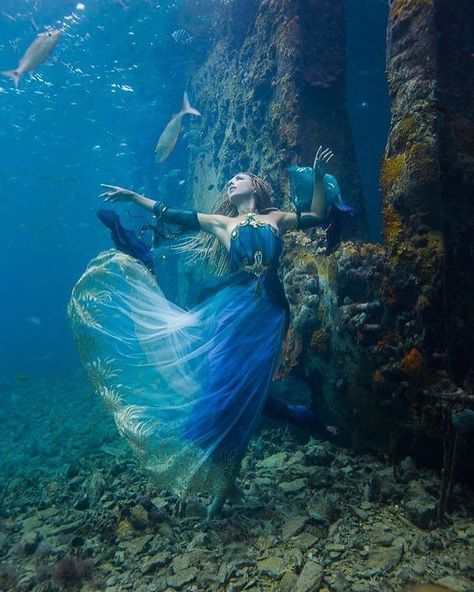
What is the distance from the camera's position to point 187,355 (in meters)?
3.91

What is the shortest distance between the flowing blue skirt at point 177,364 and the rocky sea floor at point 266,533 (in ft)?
1.79

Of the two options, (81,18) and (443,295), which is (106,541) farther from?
(81,18)

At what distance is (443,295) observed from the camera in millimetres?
3643

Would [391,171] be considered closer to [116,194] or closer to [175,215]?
[175,215]

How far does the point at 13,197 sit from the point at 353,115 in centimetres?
4372

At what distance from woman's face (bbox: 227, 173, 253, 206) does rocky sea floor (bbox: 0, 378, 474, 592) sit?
3.08 m

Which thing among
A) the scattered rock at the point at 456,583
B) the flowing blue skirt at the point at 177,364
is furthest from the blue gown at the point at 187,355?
the scattered rock at the point at 456,583

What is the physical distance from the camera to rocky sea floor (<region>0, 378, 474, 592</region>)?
8.61ft

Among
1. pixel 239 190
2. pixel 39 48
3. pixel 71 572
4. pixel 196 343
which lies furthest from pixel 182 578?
pixel 39 48

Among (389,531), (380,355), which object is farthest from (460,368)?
(389,531)

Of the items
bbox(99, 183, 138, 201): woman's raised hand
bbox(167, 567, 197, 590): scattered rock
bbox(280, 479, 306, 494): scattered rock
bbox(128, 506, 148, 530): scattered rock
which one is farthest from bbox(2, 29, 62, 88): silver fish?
bbox(167, 567, 197, 590): scattered rock

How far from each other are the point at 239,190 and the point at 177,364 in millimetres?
2152

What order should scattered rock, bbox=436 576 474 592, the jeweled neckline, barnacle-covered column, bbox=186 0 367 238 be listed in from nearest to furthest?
scattered rock, bbox=436 576 474 592 → the jeweled neckline → barnacle-covered column, bbox=186 0 367 238

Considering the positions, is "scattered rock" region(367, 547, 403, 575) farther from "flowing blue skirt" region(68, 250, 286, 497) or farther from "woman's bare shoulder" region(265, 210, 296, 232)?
"woman's bare shoulder" region(265, 210, 296, 232)
